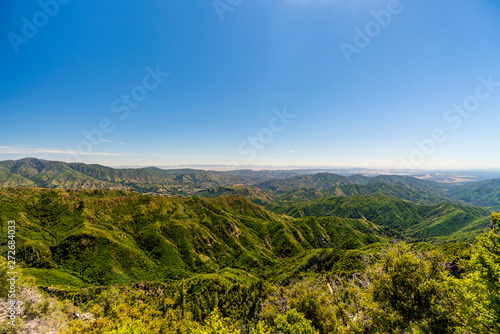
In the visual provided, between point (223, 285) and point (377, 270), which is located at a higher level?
point (377, 270)

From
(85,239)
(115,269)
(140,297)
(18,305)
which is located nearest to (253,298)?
(140,297)

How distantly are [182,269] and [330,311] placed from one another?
186m

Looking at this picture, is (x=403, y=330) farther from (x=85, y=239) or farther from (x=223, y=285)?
(x=85, y=239)

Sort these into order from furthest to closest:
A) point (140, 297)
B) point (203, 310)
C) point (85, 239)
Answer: point (85, 239) < point (140, 297) < point (203, 310)

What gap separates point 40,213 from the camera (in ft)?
643

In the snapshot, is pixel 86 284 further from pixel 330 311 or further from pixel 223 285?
pixel 330 311

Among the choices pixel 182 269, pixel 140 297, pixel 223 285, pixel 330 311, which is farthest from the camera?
pixel 182 269

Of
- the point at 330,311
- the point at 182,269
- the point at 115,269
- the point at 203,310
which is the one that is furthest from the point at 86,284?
the point at 330,311

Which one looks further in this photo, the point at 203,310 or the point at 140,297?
the point at 140,297

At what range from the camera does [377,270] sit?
1193 inches

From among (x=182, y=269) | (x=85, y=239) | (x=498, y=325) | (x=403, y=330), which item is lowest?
(x=182, y=269)

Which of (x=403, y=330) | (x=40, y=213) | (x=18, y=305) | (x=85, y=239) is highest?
(x=403, y=330)

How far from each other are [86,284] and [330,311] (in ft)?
597

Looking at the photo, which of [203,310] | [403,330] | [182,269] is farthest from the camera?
[182,269]
